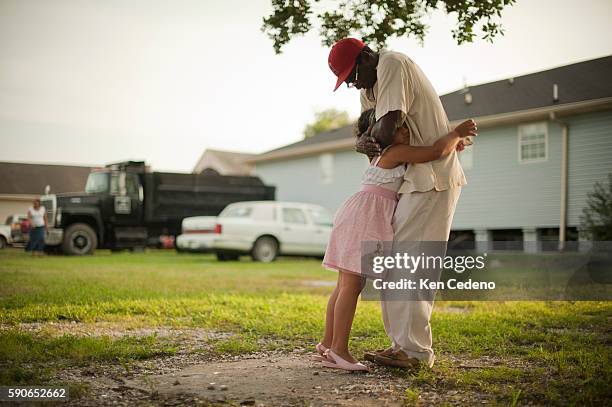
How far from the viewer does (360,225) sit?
12.8ft

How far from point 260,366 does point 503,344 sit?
1932mm

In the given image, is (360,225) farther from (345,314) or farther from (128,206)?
(128,206)

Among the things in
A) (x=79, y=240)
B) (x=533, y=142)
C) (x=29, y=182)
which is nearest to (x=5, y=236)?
(x=79, y=240)

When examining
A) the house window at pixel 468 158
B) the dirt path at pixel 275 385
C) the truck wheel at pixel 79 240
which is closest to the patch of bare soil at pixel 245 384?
the dirt path at pixel 275 385

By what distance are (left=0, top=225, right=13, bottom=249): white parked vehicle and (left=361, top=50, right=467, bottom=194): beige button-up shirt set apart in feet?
65.9

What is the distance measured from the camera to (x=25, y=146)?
11.5 m

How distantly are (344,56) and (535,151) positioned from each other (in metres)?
16.1

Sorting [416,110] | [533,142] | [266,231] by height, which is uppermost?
[533,142]

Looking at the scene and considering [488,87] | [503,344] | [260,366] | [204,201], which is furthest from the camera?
[204,201]

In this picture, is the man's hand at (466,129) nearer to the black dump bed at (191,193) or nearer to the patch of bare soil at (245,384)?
the patch of bare soil at (245,384)

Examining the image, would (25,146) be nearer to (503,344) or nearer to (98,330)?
(98,330)

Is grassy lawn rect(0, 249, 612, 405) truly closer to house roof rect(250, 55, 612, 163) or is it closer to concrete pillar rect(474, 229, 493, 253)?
house roof rect(250, 55, 612, 163)

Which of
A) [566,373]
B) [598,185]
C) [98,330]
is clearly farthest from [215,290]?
[598,185]

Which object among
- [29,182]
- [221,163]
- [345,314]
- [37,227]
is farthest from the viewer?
[221,163]
